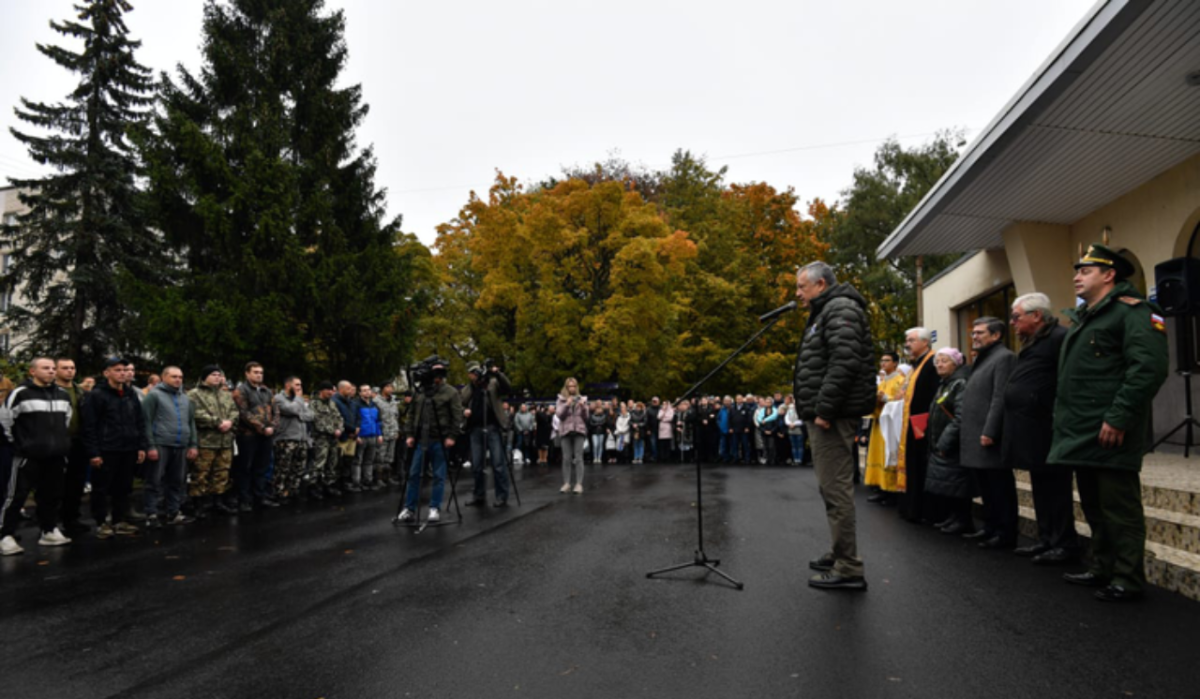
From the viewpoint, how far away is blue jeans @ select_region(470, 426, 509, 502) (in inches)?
388

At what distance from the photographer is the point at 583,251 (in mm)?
25422

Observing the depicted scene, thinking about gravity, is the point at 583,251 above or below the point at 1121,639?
above

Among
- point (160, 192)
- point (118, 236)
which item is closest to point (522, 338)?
point (160, 192)

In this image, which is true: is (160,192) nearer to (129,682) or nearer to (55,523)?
(55,523)

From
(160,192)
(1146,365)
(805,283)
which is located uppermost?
(160,192)

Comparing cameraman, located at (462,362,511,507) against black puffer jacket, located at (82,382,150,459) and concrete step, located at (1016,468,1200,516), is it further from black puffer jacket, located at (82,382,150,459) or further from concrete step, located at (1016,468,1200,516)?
concrete step, located at (1016,468,1200,516)

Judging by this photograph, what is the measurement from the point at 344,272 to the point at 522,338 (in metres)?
7.82

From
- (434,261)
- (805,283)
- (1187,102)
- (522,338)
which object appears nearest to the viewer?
(805,283)

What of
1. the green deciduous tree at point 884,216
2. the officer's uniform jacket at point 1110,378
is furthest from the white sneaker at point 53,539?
the green deciduous tree at point 884,216

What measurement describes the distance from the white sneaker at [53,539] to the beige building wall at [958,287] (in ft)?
52.8

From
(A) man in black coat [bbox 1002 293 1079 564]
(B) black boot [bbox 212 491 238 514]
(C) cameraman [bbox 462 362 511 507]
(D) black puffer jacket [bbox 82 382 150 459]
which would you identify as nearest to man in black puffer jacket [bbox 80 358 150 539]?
(D) black puffer jacket [bbox 82 382 150 459]

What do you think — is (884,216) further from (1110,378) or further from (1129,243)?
(1110,378)

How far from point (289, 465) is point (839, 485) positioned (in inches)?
350

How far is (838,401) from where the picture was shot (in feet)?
15.8
